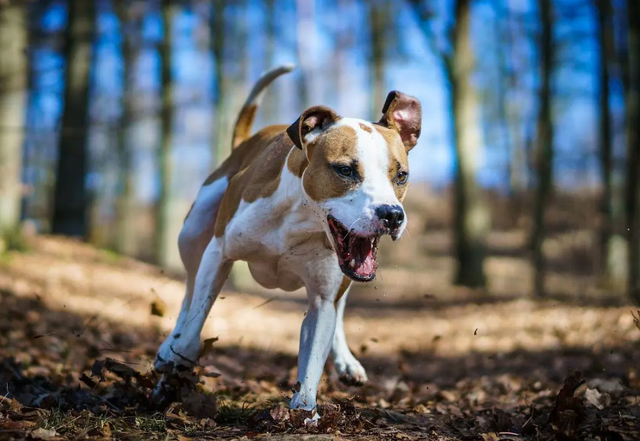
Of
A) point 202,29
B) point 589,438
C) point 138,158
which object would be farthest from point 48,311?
point 138,158

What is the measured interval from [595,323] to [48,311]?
22.5ft

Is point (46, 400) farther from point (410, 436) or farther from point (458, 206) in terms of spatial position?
point (458, 206)

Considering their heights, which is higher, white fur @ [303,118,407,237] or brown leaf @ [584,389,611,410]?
white fur @ [303,118,407,237]

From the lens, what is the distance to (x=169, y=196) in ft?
60.8

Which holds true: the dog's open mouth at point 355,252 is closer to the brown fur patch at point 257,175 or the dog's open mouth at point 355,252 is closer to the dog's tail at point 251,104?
the brown fur patch at point 257,175

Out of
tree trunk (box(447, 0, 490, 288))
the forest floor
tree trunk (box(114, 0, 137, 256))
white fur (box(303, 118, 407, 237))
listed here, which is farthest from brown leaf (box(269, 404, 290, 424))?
tree trunk (box(114, 0, 137, 256))

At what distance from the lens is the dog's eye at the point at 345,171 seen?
362 centimetres

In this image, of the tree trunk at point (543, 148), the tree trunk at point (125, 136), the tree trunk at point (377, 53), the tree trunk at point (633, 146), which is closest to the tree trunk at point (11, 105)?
the tree trunk at point (543, 148)

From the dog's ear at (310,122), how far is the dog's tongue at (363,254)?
71 centimetres

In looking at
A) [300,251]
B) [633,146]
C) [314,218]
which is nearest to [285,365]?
[300,251]

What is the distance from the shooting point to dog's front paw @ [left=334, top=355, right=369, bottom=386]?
496cm

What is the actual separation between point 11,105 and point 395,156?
864 centimetres

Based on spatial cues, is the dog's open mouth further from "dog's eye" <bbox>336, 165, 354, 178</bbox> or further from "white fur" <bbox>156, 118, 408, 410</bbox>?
"dog's eye" <bbox>336, 165, 354, 178</bbox>

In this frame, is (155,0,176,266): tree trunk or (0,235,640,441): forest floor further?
(155,0,176,266): tree trunk
